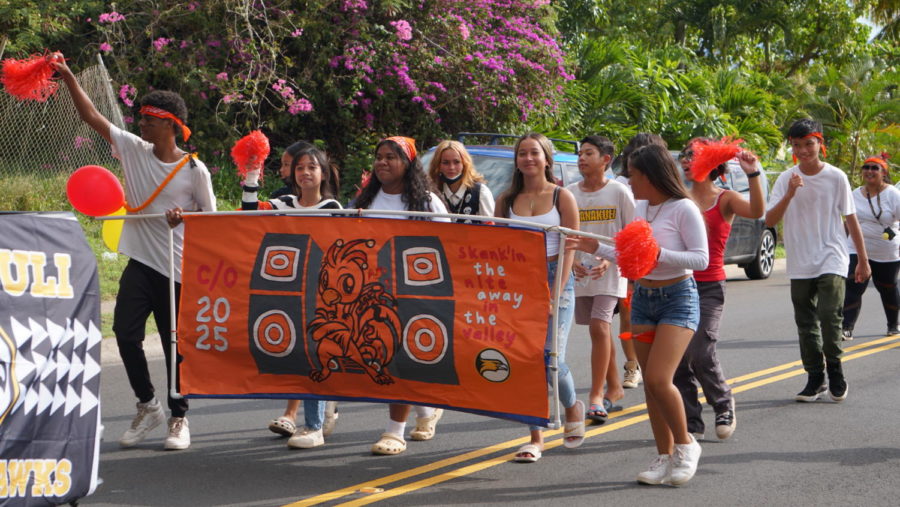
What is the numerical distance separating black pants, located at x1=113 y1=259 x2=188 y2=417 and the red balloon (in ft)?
1.41

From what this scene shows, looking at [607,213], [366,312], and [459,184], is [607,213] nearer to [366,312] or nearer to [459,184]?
[459,184]

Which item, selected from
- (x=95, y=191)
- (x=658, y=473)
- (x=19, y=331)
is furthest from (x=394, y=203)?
(x=19, y=331)

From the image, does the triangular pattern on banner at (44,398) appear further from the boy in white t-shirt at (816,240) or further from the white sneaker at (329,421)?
the boy in white t-shirt at (816,240)

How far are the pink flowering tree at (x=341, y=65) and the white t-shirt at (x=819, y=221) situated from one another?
10.2 m

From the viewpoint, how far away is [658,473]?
227 inches

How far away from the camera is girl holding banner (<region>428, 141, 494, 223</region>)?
7141 millimetres

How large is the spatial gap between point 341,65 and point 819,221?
37.6ft

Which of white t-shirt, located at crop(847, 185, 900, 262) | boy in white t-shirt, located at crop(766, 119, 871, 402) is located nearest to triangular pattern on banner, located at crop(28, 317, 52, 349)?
boy in white t-shirt, located at crop(766, 119, 871, 402)

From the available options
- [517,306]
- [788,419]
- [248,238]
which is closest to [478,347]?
[517,306]

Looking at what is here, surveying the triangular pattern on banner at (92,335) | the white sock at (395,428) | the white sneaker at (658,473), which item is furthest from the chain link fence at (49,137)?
the white sneaker at (658,473)

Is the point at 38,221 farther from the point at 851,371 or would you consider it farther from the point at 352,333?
the point at 851,371

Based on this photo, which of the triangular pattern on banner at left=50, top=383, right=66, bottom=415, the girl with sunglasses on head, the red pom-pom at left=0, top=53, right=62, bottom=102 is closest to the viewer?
the triangular pattern on banner at left=50, top=383, right=66, bottom=415

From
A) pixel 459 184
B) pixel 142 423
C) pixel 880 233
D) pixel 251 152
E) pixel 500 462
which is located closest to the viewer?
pixel 500 462

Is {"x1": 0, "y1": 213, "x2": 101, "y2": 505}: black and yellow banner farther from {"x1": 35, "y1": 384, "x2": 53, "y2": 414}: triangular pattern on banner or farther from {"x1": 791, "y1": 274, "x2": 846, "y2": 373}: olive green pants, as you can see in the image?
{"x1": 791, "y1": 274, "x2": 846, "y2": 373}: olive green pants
